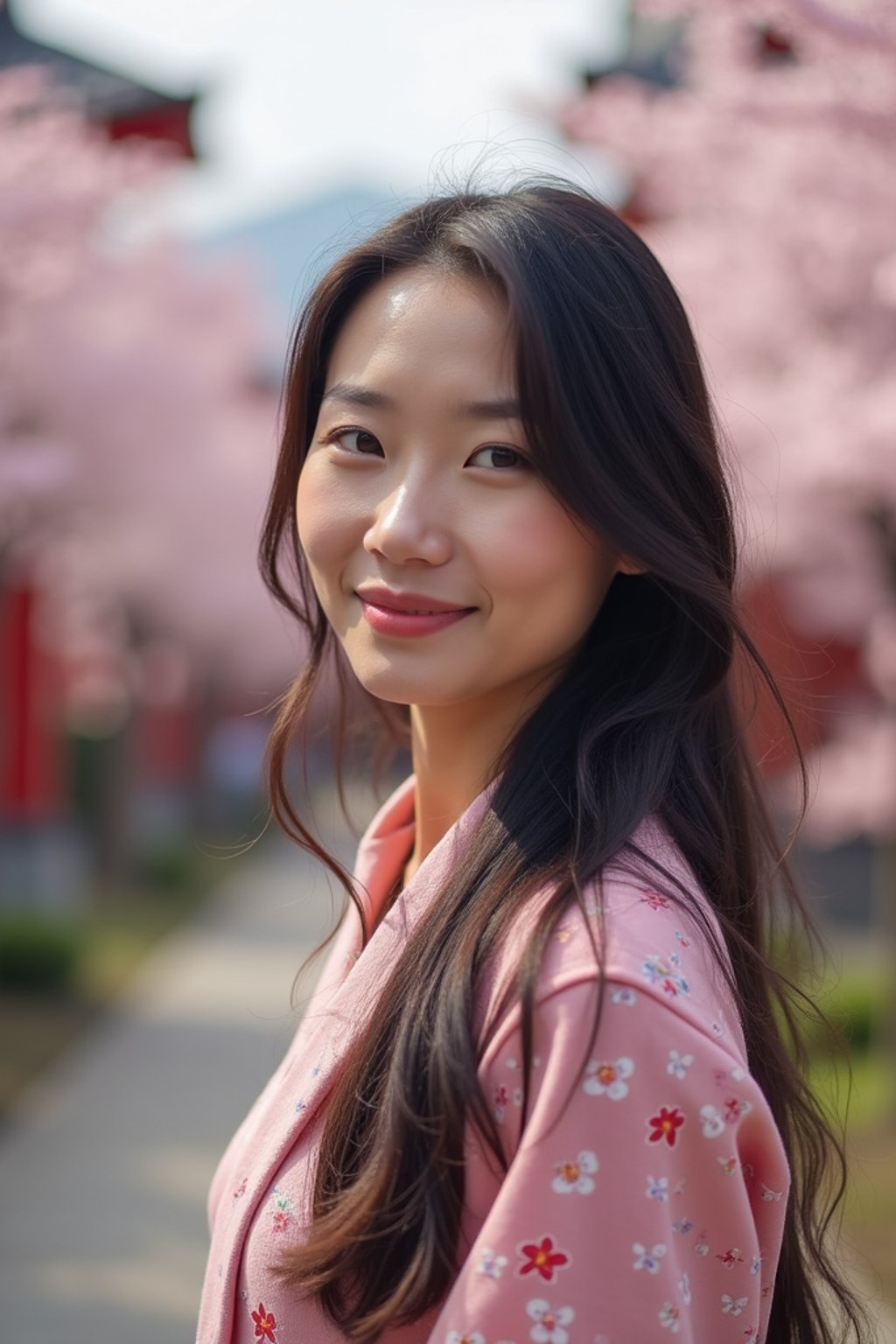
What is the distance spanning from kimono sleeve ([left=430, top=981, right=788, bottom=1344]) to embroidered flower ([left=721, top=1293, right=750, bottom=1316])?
0.37 feet

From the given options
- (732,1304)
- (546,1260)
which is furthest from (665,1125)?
(732,1304)

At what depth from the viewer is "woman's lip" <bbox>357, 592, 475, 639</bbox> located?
1500 mm

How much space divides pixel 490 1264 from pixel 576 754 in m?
0.50

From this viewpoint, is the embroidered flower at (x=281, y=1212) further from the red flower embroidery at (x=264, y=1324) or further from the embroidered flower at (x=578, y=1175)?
the embroidered flower at (x=578, y=1175)

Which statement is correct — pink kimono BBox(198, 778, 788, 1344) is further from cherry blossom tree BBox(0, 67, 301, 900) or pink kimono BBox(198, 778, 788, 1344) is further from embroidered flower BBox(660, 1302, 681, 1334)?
cherry blossom tree BBox(0, 67, 301, 900)

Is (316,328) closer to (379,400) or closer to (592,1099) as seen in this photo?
(379,400)

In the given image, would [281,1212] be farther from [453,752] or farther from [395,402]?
[395,402]

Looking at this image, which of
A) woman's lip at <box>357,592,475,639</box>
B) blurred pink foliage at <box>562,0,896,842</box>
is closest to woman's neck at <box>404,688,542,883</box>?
woman's lip at <box>357,592,475,639</box>

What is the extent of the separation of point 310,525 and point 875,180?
367cm

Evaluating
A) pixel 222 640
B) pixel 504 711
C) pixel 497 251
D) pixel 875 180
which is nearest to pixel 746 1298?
pixel 504 711

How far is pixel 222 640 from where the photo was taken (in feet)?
59.8

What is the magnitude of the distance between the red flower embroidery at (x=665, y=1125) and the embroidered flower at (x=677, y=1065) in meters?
0.03

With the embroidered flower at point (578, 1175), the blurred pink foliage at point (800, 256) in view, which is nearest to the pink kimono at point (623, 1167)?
the embroidered flower at point (578, 1175)

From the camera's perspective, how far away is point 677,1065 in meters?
1.23
